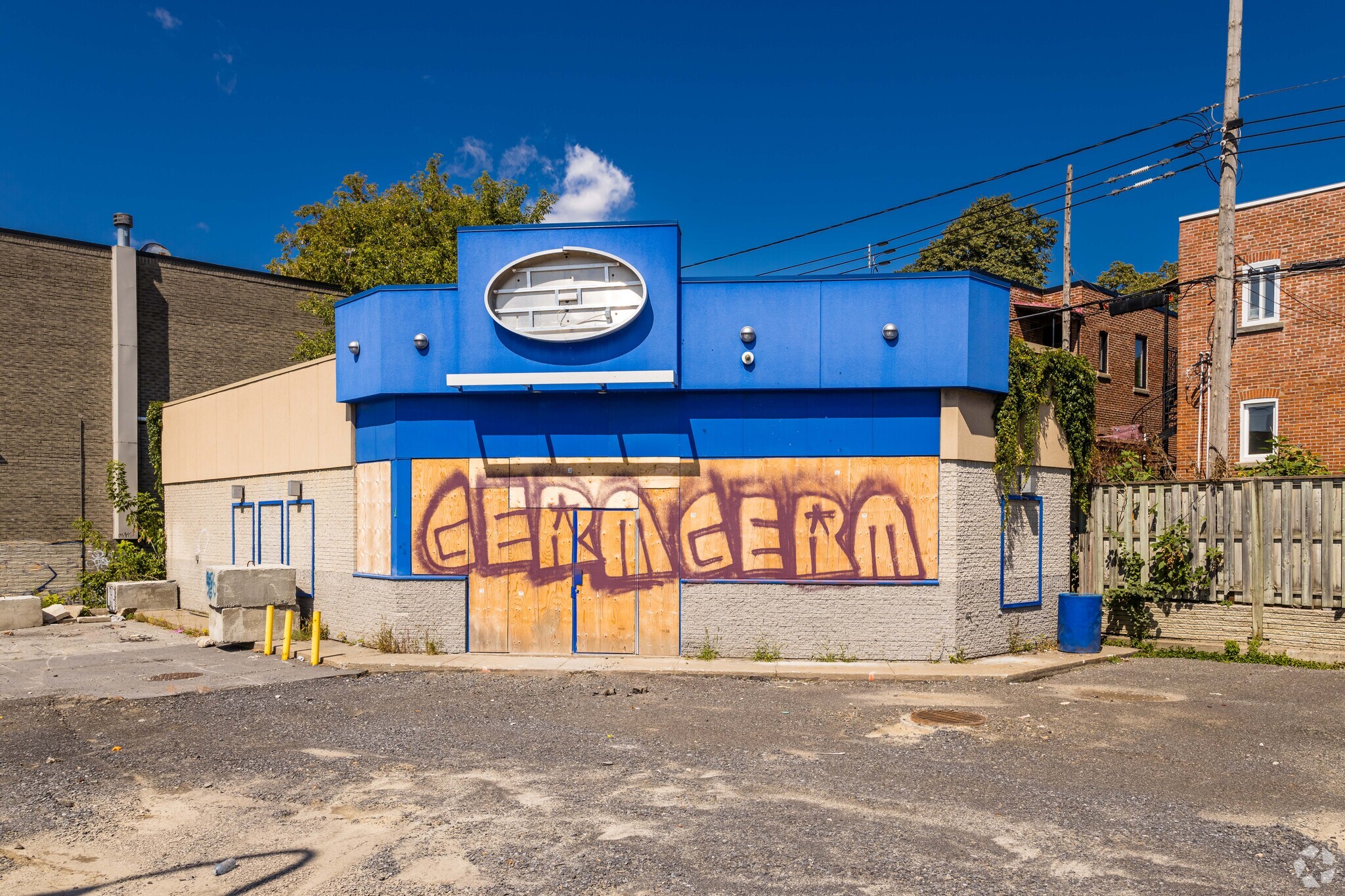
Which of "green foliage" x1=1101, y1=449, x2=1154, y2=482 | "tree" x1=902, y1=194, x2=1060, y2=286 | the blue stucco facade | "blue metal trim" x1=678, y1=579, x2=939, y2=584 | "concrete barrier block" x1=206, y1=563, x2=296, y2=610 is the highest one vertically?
"tree" x1=902, y1=194, x2=1060, y2=286

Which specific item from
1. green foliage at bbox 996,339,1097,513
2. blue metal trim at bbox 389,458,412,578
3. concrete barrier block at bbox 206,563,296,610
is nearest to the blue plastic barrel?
green foliage at bbox 996,339,1097,513

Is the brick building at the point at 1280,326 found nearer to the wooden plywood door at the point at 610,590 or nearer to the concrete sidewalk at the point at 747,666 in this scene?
the concrete sidewalk at the point at 747,666

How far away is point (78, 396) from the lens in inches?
944

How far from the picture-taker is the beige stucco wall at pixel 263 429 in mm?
16297

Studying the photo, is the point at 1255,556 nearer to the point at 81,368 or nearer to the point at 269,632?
the point at 269,632

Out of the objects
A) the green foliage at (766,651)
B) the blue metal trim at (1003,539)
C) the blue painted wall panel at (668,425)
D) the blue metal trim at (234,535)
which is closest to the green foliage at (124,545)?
the blue metal trim at (234,535)

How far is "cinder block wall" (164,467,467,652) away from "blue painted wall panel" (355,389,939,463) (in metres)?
2.04

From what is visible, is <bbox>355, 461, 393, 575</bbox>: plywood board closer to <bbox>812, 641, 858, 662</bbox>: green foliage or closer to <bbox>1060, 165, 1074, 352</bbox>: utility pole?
<bbox>812, 641, 858, 662</bbox>: green foliage

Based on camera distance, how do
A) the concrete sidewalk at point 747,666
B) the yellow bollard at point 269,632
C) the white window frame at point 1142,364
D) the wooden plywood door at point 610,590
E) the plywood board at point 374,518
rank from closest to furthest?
the concrete sidewalk at point 747,666, the wooden plywood door at point 610,590, the plywood board at point 374,518, the yellow bollard at point 269,632, the white window frame at point 1142,364

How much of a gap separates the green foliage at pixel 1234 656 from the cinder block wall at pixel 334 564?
10939mm

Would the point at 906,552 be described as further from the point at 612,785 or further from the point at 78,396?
the point at 78,396

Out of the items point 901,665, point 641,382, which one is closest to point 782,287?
point 641,382

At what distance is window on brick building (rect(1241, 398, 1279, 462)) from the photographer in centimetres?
2100

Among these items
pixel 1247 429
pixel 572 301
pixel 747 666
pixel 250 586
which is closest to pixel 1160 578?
pixel 747 666
